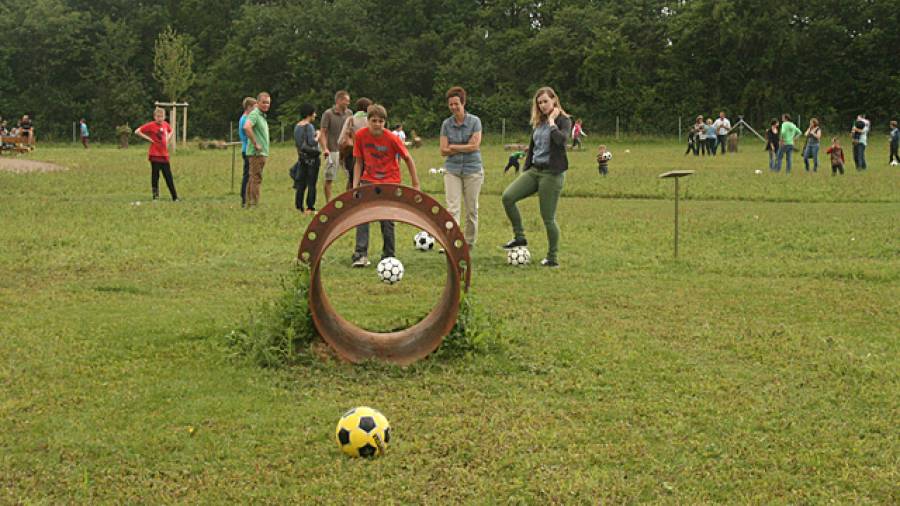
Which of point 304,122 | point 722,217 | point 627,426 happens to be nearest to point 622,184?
point 722,217

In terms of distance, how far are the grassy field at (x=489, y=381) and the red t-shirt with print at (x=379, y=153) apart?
104 centimetres

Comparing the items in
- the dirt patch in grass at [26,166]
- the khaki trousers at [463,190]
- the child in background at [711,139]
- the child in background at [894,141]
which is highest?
the child in background at [711,139]

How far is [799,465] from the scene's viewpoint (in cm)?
504

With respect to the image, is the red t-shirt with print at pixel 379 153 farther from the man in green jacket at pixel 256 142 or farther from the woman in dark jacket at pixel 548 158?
the man in green jacket at pixel 256 142

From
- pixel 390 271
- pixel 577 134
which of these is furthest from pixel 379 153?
pixel 577 134

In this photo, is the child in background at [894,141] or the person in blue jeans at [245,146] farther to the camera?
the child in background at [894,141]

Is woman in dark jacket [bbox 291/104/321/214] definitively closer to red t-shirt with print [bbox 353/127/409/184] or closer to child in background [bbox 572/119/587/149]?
red t-shirt with print [bbox 353/127/409/184]

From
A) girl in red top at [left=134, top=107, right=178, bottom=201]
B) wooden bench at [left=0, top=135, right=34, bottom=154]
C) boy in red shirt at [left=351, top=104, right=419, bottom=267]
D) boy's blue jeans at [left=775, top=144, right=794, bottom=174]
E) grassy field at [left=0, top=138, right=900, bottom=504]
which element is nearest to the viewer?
grassy field at [left=0, top=138, right=900, bottom=504]

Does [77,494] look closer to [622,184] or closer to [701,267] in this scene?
[701,267]

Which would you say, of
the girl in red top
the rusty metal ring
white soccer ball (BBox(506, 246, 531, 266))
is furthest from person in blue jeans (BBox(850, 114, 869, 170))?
the rusty metal ring

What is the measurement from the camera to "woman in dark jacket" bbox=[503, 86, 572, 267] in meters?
10.8

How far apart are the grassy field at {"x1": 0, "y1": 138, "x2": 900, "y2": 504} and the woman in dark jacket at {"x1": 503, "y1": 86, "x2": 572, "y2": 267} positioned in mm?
641

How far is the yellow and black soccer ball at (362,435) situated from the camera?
200 inches

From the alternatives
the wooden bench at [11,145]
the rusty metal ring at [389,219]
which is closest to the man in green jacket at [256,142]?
the rusty metal ring at [389,219]
